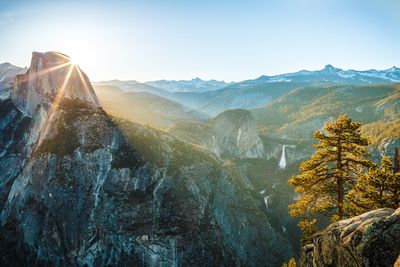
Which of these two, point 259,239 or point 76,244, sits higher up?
point 76,244

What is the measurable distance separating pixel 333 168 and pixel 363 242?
897 cm

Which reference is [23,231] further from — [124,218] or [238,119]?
[238,119]

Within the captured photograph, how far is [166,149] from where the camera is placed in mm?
83062

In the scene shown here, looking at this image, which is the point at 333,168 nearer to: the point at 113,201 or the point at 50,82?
the point at 113,201

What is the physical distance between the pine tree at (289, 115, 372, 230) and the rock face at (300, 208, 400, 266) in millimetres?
4351

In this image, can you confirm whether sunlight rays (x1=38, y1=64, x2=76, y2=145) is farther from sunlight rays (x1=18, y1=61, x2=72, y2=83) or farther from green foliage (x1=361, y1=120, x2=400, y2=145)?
green foliage (x1=361, y1=120, x2=400, y2=145)

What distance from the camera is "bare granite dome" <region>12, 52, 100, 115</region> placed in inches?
3676

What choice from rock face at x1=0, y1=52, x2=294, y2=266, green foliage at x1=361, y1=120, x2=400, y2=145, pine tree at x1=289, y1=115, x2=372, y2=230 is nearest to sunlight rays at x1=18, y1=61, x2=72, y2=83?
rock face at x1=0, y1=52, x2=294, y2=266

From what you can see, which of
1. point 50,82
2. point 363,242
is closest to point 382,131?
point 50,82

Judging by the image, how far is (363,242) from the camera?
17.6 metres

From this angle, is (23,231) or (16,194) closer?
(23,231)

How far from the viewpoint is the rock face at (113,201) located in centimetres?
6850

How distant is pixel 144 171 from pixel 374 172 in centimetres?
5631

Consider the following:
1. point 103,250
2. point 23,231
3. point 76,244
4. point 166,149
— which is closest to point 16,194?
point 23,231
